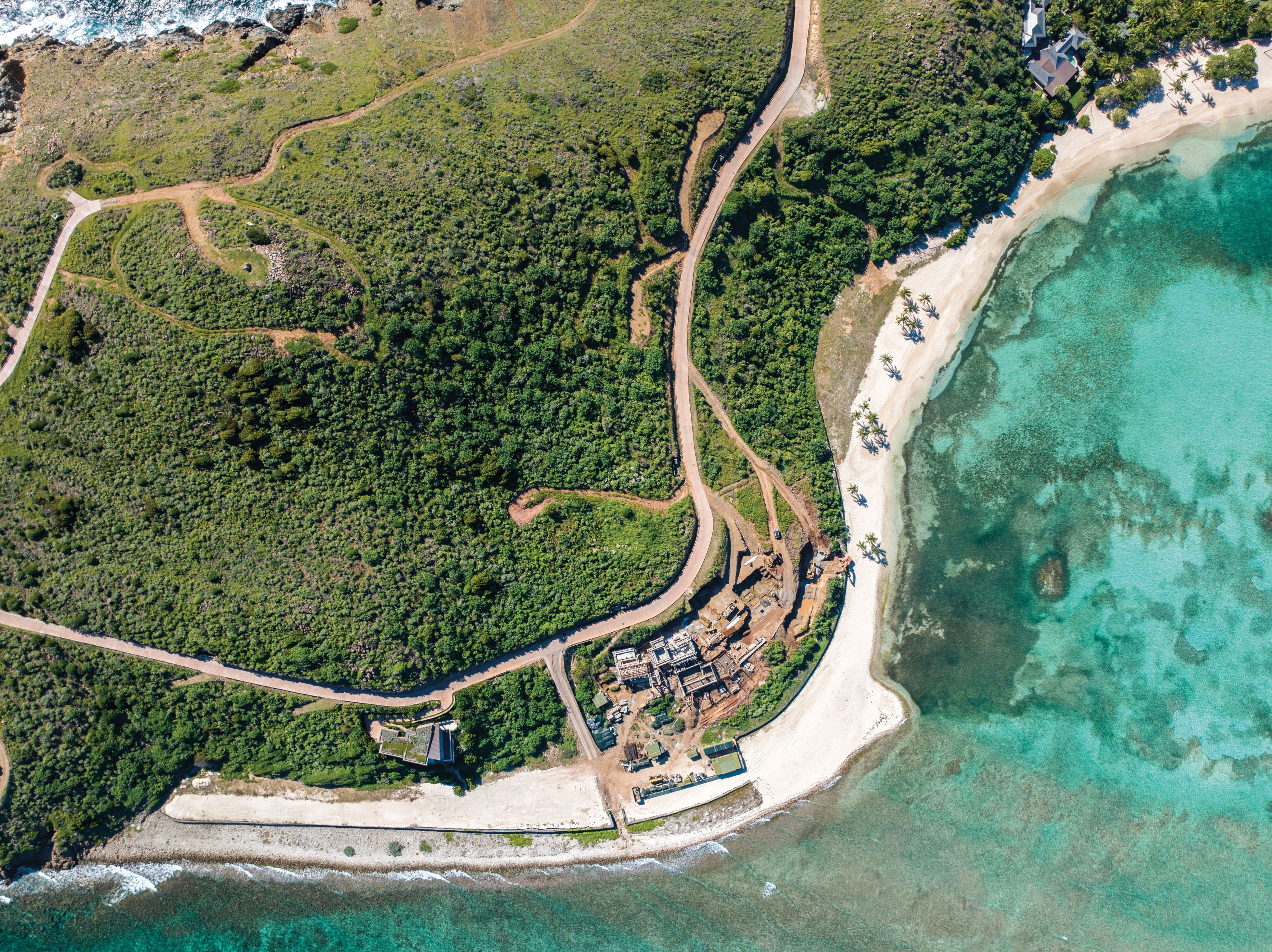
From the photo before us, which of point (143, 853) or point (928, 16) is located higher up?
point (928, 16)

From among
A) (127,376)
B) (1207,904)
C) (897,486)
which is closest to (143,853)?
(127,376)

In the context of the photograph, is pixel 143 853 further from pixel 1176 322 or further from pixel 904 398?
pixel 1176 322

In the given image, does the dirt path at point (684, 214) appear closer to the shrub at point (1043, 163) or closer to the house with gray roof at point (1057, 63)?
the shrub at point (1043, 163)

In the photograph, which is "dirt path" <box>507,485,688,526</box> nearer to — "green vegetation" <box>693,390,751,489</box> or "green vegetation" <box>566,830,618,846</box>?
"green vegetation" <box>693,390,751,489</box>

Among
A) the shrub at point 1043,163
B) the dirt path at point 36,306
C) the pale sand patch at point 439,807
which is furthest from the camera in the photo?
the shrub at point 1043,163

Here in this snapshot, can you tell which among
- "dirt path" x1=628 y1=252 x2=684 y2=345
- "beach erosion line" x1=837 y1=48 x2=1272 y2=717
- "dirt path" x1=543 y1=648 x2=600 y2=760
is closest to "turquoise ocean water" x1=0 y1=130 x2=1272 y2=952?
"beach erosion line" x1=837 y1=48 x2=1272 y2=717

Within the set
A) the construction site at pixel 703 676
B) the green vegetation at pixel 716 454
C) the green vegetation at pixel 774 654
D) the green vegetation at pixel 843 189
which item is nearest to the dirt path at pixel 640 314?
the green vegetation at pixel 843 189
